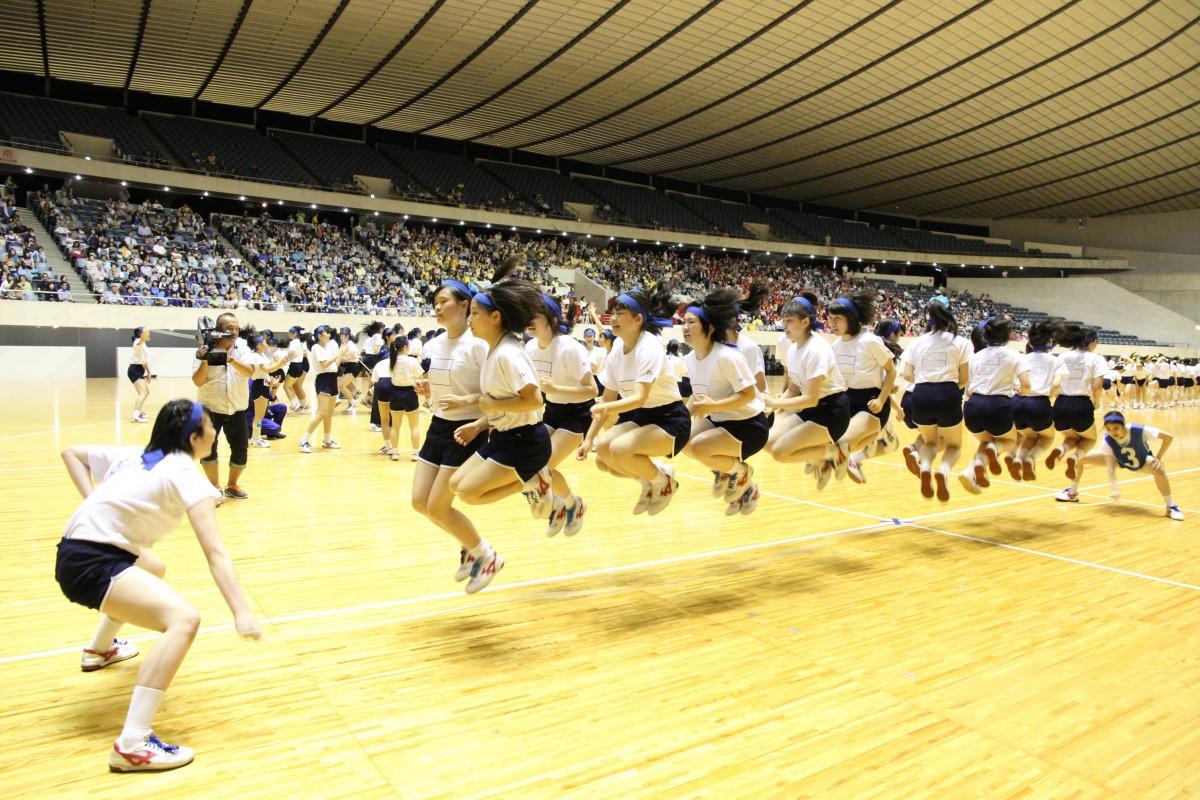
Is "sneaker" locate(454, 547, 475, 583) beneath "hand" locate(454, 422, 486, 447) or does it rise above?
beneath

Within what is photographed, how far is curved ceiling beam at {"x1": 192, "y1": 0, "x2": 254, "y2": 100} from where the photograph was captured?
25.4 m

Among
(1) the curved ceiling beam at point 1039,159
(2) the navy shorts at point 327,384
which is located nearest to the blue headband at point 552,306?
(2) the navy shorts at point 327,384

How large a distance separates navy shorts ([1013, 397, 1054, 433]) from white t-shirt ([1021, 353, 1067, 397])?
0.44 feet

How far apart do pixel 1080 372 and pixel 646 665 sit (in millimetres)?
6458

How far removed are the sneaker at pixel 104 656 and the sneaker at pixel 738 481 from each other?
12.9 feet

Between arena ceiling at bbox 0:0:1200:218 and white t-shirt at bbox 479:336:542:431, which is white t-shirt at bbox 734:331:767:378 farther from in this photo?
arena ceiling at bbox 0:0:1200:218

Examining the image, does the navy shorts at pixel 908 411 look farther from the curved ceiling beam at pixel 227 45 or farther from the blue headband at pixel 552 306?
the curved ceiling beam at pixel 227 45

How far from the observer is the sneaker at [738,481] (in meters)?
5.79

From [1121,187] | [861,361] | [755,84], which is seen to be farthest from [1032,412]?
[1121,187]

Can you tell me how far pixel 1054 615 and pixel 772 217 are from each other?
150 ft

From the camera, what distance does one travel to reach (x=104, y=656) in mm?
3588

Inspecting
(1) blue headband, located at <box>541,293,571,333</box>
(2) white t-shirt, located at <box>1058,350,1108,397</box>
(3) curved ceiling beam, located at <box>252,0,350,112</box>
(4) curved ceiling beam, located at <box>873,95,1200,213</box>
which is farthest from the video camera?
(4) curved ceiling beam, located at <box>873,95,1200,213</box>

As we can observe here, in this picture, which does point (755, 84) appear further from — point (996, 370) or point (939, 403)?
point (939, 403)

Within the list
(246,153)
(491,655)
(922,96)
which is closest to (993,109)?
(922,96)
